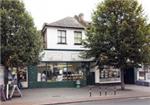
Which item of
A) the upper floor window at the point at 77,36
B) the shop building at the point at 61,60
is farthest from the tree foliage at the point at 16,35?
the upper floor window at the point at 77,36

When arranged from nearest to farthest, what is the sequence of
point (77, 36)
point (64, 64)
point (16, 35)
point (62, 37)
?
point (16, 35), point (64, 64), point (62, 37), point (77, 36)

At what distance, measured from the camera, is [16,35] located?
78.1ft

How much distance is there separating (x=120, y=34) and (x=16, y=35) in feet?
31.1

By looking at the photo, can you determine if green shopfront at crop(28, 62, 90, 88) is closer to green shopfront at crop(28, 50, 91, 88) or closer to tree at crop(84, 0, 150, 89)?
green shopfront at crop(28, 50, 91, 88)

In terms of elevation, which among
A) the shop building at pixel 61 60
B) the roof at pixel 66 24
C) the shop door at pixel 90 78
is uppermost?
the roof at pixel 66 24

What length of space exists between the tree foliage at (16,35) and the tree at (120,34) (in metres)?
7.09

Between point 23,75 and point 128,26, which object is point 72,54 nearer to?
point 23,75

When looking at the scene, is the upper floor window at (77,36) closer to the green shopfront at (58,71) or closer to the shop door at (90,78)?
the green shopfront at (58,71)

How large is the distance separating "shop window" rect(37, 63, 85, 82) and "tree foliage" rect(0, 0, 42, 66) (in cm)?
865

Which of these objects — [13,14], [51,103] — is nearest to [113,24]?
[13,14]

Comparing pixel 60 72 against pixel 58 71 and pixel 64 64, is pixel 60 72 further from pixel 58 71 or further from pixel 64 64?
pixel 64 64

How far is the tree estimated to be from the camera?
2822 centimetres

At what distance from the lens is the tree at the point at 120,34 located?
28.2 metres

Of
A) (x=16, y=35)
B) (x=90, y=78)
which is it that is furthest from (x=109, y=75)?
(x=16, y=35)
